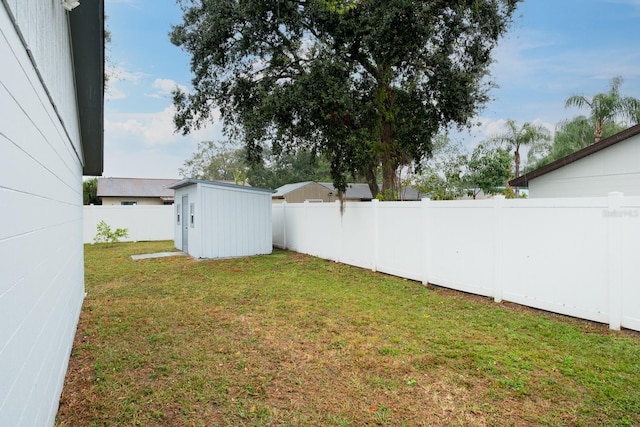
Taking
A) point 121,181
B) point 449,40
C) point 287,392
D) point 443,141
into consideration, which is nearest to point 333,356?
point 287,392

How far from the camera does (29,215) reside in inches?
74.0

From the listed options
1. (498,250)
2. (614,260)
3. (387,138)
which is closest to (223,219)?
(387,138)

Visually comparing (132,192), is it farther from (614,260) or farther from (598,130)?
(614,260)

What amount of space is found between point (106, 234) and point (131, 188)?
1525 centimetres

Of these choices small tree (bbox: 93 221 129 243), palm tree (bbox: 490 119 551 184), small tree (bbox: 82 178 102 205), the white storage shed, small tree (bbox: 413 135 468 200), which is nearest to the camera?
the white storage shed

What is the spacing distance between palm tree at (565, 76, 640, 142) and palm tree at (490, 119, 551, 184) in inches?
258

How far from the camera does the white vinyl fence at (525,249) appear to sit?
15.0 feet

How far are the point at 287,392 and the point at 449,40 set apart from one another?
29.6 feet

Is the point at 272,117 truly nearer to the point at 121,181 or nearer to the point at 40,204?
the point at 40,204

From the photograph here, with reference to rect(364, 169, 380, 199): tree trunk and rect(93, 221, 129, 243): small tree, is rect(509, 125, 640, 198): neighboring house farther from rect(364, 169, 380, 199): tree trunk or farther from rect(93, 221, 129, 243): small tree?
rect(93, 221, 129, 243): small tree

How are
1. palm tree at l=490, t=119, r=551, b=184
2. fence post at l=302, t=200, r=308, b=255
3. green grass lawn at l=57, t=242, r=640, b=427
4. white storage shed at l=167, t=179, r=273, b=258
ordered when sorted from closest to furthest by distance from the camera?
green grass lawn at l=57, t=242, r=640, b=427, white storage shed at l=167, t=179, r=273, b=258, fence post at l=302, t=200, r=308, b=255, palm tree at l=490, t=119, r=551, b=184

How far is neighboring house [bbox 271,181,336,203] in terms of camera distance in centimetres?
3219

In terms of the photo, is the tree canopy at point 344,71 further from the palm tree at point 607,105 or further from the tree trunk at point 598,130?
the tree trunk at point 598,130

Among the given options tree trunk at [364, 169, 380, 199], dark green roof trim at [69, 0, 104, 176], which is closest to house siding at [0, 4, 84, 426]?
dark green roof trim at [69, 0, 104, 176]
